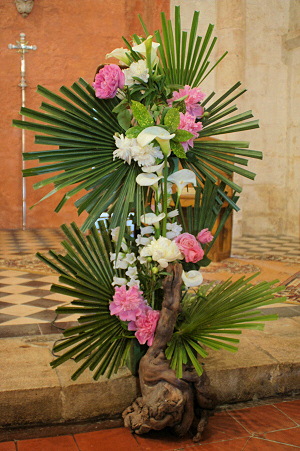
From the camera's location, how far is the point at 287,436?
1884mm

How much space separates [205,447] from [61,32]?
817 cm

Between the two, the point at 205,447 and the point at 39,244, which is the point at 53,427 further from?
the point at 39,244

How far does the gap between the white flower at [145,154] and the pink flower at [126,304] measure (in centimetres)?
48

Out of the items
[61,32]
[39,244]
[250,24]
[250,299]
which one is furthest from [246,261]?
[61,32]

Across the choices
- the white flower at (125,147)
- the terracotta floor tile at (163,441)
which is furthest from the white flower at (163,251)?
the terracotta floor tile at (163,441)

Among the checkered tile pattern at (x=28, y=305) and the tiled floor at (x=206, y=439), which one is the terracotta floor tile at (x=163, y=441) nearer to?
the tiled floor at (x=206, y=439)

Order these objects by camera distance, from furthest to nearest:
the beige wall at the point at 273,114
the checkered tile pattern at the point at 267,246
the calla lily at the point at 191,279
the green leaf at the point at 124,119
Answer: the beige wall at the point at 273,114 < the checkered tile pattern at the point at 267,246 < the calla lily at the point at 191,279 < the green leaf at the point at 124,119

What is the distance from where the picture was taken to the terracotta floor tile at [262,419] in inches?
77.5

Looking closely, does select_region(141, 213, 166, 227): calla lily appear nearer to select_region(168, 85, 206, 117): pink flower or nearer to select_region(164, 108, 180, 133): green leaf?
select_region(164, 108, 180, 133): green leaf

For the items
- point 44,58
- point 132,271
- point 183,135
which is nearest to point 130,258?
point 132,271

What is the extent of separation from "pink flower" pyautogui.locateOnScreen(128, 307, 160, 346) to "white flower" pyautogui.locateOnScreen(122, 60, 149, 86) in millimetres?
916

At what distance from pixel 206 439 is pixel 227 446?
0.31 feet

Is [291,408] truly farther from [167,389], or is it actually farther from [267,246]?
[267,246]

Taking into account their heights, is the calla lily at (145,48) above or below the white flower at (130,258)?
above
